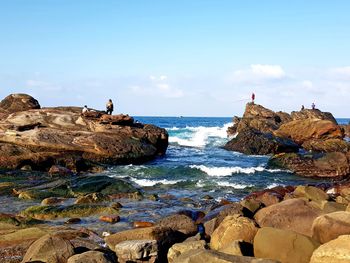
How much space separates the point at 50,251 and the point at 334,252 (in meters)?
5.76

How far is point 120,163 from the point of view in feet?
95.7

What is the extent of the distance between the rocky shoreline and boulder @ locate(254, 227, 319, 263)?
0.02 m

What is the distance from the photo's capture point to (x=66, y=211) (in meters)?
14.3

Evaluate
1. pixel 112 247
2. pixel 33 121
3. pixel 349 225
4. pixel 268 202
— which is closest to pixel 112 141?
pixel 33 121

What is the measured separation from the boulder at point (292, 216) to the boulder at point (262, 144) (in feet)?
82.5

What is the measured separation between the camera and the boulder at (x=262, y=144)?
35969mm

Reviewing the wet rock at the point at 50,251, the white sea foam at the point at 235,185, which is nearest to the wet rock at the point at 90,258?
the wet rock at the point at 50,251

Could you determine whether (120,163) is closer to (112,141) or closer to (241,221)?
(112,141)

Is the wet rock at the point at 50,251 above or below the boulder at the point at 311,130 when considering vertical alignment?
below

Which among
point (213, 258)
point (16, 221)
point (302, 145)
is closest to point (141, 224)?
point (16, 221)

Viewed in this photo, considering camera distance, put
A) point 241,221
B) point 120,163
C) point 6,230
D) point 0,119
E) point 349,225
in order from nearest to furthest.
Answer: point 349,225 → point 241,221 → point 6,230 → point 120,163 → point 0,119

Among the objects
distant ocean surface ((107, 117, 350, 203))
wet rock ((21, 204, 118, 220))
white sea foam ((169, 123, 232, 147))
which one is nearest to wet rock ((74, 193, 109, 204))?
wet rock ((21, 204, 118, 220))

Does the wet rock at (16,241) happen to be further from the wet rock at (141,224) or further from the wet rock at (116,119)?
the wet rock at (116,119)

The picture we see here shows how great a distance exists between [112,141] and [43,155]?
5.20 meters
